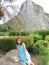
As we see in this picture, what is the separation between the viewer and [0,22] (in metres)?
11.5

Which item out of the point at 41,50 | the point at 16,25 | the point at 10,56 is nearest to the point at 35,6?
the point at 16,25

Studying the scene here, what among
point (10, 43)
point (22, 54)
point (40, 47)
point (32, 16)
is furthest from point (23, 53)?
point (32, 16)

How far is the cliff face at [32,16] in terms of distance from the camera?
11808 millimetres

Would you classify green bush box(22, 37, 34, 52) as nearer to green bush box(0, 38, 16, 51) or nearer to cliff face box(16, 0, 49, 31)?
green bush box(0, 38, 16, 51)

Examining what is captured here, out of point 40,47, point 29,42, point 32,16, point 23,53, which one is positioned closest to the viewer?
point 23,53

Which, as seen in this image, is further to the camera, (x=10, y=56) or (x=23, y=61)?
(x=10, y=56)

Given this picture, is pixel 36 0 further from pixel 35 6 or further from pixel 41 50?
pixel 41 50

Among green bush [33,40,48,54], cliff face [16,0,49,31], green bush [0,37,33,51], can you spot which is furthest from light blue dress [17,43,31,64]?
cliff face [16,0,49,31]

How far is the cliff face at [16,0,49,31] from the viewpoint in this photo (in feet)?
38.7

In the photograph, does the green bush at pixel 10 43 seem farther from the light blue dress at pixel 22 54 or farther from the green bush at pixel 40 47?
A: the light blue dress at pixel 22 54

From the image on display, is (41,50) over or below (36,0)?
below

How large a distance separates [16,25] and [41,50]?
384 centimetres

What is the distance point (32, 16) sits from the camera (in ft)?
39.5

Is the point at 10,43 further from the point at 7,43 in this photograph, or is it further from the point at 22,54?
the point at 22,54
